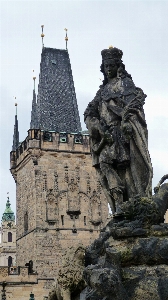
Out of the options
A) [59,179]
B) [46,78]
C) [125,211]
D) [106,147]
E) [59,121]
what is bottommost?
[125,211]

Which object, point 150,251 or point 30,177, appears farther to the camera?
point 30,177

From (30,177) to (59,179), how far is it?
6.75ft

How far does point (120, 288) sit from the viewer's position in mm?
4457

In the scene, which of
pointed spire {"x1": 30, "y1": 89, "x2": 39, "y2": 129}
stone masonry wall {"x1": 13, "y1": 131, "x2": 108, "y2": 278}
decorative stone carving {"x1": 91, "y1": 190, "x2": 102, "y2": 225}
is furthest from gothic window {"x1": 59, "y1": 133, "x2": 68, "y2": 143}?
decorative stone carving {"x1": 91, "y1": 190, "x2": 102, "y2": 225}

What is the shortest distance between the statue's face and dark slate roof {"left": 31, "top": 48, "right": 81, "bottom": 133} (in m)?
36.3

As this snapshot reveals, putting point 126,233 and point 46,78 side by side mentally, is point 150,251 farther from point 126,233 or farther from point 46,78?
point 46,78

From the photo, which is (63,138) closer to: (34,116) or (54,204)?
(34,116)

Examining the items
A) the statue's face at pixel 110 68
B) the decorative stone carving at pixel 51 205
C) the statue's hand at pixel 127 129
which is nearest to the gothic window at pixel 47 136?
the decorative stone carving at pixel 51 205

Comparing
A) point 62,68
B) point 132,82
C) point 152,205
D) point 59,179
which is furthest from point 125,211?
point 62,68

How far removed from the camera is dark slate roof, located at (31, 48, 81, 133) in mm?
44875

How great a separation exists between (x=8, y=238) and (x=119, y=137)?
9742 centimetres

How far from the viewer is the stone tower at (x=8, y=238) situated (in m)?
97.3

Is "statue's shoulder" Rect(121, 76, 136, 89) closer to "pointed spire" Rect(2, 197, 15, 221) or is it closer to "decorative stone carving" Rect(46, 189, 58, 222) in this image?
"decorative stone carving" Rect(46, 189, 58, 222)

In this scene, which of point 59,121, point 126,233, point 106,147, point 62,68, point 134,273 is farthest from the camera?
point 62,68
